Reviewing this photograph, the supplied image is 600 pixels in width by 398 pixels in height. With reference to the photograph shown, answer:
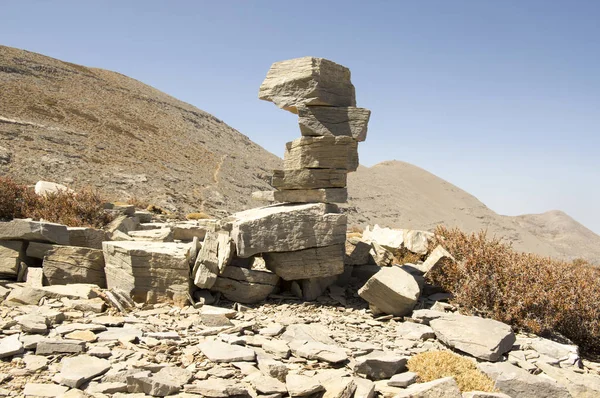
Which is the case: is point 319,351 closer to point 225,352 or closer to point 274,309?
point 225,352

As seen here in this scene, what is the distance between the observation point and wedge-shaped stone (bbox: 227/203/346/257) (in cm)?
868

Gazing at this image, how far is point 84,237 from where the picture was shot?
10.1m

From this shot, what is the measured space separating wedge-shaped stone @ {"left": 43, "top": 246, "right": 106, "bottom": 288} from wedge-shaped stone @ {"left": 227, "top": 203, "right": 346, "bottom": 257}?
3.11m

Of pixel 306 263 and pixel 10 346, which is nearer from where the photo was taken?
pixel 10 346

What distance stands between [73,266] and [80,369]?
4.55m

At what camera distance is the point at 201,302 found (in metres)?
8.33

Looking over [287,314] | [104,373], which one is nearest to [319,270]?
[287,314]

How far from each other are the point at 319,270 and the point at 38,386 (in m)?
5.53

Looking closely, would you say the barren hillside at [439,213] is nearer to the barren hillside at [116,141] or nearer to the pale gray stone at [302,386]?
the barren hillside at [116,141]

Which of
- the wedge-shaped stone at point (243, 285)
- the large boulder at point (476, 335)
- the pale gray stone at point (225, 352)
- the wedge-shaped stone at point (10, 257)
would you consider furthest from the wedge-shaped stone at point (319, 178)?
the wedge-shaped stone at point (10, 257)

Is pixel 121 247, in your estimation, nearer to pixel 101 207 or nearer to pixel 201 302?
pixel 201 302

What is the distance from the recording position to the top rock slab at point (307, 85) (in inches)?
367

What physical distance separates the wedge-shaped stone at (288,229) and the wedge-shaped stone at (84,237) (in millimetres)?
3749

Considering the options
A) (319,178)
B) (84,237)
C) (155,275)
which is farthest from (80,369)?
(319,178)
